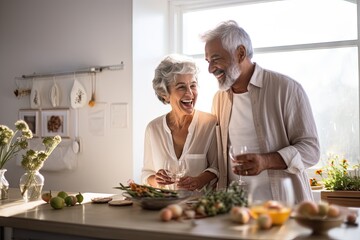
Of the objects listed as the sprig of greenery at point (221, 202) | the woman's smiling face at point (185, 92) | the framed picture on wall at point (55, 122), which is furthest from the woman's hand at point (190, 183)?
the framed picture on wall at point (55, 122)

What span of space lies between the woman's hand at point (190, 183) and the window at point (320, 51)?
194 cm

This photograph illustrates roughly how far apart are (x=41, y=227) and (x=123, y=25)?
2.58 metres

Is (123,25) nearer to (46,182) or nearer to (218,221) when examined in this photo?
(46,182)

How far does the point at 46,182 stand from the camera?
4.58 metres

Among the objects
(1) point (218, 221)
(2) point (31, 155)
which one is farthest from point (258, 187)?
(2) point (31, 155)

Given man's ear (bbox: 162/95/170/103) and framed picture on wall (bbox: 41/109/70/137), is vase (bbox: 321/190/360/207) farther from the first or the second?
framed picture on wall (bbox: 41/109/70/137)

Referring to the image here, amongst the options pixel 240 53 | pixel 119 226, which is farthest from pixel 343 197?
pixel 119 226

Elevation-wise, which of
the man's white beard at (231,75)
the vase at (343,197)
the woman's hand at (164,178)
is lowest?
the vase at (343,197)

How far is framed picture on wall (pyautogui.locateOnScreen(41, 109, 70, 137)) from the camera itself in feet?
14.4

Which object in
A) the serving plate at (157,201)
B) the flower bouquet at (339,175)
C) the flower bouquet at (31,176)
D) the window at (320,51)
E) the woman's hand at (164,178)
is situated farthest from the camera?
the window at (320,51)

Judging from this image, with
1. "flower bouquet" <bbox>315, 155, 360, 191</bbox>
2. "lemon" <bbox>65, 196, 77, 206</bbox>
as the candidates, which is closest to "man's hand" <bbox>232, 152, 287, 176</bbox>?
"lemon" <bbox>65, 196, 77, 206</bbox>

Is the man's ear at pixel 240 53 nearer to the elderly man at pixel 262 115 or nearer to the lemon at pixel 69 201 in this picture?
the elderly man at pixel 262 115

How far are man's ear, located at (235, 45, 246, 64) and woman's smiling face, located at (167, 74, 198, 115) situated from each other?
31 cm

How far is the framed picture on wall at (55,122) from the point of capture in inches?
173
